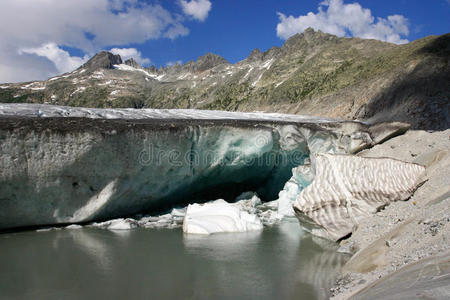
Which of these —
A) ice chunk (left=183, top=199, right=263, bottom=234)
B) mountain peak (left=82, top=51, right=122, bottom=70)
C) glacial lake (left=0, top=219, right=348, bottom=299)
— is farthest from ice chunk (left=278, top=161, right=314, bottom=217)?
mountain peak (left=82, top=51, right=122, bottom=70)

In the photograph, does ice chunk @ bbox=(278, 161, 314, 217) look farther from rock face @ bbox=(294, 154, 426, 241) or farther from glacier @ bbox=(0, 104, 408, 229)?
rock face @ bbox=(294, 154, 426, 241)

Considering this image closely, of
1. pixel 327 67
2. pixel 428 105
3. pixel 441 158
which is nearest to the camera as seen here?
pixel 441 158

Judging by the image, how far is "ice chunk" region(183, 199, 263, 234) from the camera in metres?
7.33

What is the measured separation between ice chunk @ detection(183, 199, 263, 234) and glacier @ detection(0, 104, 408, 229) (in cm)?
143

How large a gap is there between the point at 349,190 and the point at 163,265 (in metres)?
3.77

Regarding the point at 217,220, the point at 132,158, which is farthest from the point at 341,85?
the point at 132,158

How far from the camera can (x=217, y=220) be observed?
757cm

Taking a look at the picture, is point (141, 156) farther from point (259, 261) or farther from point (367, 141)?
point (367, 141)

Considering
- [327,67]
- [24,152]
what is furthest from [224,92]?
[24,152]

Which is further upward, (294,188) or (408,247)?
(294,188)

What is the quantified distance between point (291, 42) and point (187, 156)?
58162 mm

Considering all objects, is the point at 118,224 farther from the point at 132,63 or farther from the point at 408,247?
the point at 132,63

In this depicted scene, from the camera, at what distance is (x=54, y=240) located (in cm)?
658

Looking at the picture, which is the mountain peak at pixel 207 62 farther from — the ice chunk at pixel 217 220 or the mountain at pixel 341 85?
the ice chunk at pixel 217 220
